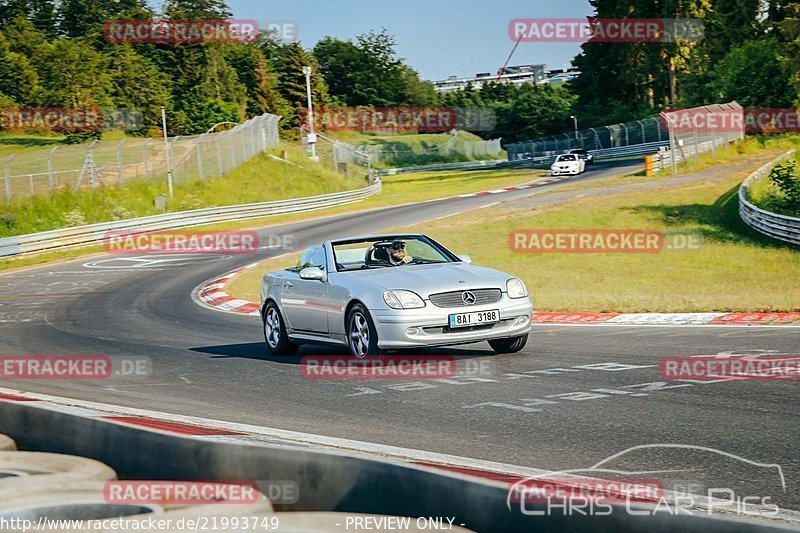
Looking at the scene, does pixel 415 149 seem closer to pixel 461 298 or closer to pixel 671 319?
pixel 671 319

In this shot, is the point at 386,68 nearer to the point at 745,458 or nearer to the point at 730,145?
the point at 730,145

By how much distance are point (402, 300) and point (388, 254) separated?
1673 millimetres

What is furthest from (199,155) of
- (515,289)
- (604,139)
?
(604,139)

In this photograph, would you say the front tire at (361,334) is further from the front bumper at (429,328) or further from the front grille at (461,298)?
the front grille at (461,298)

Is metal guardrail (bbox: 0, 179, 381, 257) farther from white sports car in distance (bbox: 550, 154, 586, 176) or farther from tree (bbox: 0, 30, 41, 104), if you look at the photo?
tree (bbox: 0, 30, 41, 104)

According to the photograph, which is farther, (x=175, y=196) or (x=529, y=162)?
(x=529, y=162)

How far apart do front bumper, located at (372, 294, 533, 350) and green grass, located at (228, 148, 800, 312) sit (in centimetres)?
589

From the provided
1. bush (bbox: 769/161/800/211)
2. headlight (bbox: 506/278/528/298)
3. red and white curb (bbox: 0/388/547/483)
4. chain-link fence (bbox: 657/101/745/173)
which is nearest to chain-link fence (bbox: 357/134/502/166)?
chain-link fence (bbox: 657/101/745/173)

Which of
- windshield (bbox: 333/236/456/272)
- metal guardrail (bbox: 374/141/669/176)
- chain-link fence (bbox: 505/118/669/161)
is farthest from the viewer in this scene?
chain-link fence (bbox: 505/118/669/161)

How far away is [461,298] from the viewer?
10.9 meters

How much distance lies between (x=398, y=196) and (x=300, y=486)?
5126 cm

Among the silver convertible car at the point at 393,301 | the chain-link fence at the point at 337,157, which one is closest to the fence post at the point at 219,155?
the chain-link fence at the point at 337,157

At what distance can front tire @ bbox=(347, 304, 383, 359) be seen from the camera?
11.0 metres

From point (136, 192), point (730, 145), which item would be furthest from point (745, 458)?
point (730, 145)
